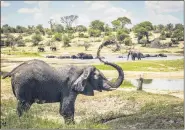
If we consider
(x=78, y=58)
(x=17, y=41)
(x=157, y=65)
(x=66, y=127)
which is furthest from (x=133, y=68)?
(x=17, y=41)

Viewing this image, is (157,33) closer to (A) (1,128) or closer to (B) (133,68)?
(B) (133,68)

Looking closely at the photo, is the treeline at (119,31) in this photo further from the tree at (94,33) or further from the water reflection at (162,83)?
the water reflection at (162,83)

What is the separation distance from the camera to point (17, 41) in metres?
46.3

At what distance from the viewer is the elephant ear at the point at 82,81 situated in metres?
10.2

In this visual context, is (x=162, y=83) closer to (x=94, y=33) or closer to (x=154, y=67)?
(x=154, y=67)

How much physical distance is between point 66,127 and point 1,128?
1.39m

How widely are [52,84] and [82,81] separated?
28.4 inches

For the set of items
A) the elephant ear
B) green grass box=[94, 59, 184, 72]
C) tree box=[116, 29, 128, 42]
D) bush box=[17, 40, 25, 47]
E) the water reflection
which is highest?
tree box=[116, 29, 128, 42]

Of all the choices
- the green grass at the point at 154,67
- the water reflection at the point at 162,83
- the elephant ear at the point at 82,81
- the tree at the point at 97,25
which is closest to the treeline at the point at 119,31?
the tree at the point at 97,25

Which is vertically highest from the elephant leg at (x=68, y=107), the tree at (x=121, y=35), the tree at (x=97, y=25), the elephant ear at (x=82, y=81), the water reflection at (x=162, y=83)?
the tree at (x=97, y=25)

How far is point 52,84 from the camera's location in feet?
33.6

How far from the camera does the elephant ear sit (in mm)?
10188

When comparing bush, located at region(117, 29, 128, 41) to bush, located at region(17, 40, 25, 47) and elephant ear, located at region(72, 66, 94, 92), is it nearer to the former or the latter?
bush, located at region(17, 40, 25, 47)

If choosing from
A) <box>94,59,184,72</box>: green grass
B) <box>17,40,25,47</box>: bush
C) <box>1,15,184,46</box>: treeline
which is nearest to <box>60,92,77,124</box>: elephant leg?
<box>94,59,184,72</box>: green grass
